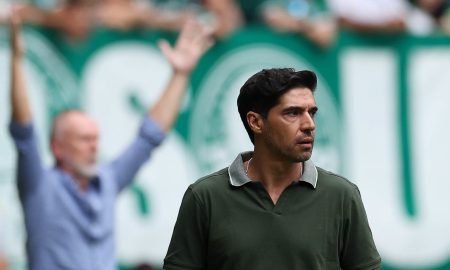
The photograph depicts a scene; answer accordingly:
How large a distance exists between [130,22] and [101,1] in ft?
0.87

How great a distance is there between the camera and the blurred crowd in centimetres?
946

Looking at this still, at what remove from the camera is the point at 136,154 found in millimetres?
7500

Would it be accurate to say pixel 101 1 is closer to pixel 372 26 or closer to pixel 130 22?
pixel 130 22

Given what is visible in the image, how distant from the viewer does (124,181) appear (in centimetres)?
745

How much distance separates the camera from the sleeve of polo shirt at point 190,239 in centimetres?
502

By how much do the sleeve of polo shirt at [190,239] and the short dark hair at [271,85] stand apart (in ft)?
1.40

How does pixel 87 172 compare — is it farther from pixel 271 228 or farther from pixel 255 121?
pixel 271 228

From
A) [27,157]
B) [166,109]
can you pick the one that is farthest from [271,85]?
[166,109]

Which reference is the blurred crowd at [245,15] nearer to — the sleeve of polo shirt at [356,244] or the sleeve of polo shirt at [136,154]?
the sleeve of polo shirt at [136,154]

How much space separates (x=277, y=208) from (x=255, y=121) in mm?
369

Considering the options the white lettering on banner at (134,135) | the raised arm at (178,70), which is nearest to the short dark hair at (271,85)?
the raised arm at (178,70)

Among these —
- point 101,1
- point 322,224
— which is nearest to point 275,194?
point 322,224

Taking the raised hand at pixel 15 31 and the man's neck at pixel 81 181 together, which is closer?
the raised hand at pixel 15 31

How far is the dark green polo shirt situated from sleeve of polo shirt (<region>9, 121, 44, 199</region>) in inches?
79.2
